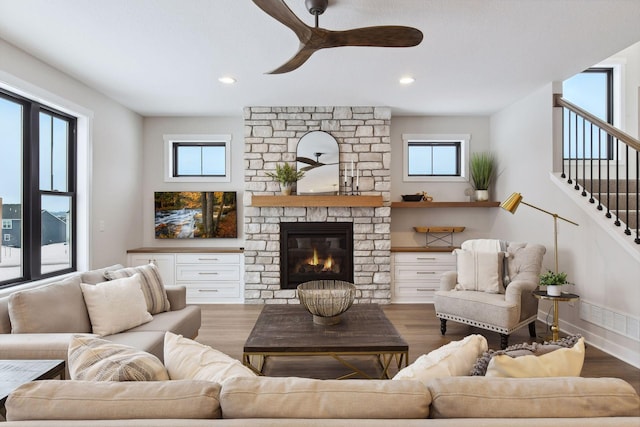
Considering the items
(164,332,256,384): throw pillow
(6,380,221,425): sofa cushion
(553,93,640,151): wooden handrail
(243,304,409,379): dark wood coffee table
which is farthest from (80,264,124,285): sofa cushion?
(553,93,640,151): wooden handrail

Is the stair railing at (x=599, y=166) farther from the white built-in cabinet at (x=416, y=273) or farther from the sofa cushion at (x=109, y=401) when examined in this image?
the sofa cushion at (x=109, y=401)

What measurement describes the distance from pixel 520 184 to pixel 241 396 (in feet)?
15.1

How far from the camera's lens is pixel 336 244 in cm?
507

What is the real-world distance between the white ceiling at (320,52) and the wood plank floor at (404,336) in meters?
2.60

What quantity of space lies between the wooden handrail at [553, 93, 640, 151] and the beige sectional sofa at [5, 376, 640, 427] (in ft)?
9.20

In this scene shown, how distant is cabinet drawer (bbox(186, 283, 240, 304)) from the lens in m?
5.06

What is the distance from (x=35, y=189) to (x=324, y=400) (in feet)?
11.7

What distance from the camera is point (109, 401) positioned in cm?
103

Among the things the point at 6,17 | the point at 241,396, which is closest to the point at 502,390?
the point at 241,396

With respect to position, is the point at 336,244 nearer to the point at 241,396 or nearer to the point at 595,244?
the point at 595,244

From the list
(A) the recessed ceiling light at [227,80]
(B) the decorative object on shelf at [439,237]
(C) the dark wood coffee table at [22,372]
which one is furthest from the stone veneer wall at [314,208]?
(C) the dark wood coffee table at [22,372]

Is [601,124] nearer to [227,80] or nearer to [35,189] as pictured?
[227,80]

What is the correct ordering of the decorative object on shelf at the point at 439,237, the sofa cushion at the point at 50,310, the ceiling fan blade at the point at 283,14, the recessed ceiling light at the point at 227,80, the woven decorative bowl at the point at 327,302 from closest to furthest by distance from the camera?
the ceiling fan blade at the point at 283,14
the sofa cushion at the point at 50,310
the woven decorative bowl at the point at 327,302
the recessed ceiling light at the point at 227,80
the decorative object on shelf at the point at 439,237

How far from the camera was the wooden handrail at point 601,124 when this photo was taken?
306 centimetres
